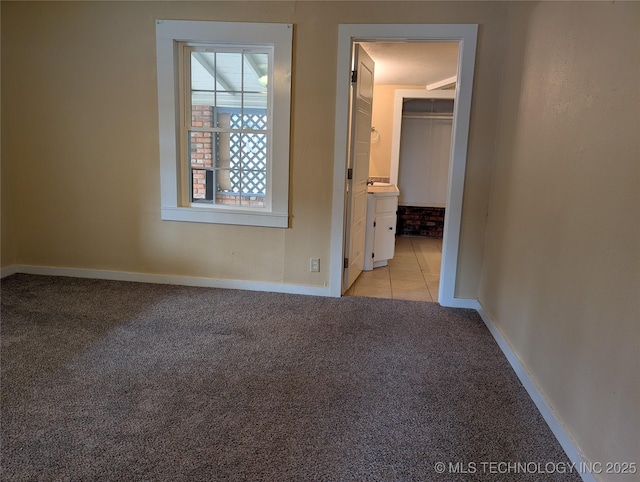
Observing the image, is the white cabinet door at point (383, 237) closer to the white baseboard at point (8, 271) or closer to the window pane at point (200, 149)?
the window pane at point (200, 149)

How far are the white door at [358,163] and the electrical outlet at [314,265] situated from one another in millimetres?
256

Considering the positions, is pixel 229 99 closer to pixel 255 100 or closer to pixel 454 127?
pixel 255 100

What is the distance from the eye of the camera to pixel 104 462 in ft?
5.73

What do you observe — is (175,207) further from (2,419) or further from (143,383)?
(2,419)

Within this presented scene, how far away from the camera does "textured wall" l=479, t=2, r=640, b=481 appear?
1543 mm

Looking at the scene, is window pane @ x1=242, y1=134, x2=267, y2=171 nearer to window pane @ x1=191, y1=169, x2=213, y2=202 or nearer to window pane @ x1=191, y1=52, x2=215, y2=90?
window pane @ x1=191, y1=169, x2=213, y2=202

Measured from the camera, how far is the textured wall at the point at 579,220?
1.54 meters

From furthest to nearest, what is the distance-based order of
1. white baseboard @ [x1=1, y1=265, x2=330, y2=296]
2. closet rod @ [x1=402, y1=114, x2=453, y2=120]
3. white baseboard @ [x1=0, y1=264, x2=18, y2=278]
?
closet rod @ [x1=402, y1=114, x2=453, y2=120] → white baseboard @ [x1=0, y1=264, x2=18, y2=278] → white baseboard @ [x1=1, y1=265, x2=330, y2=296]

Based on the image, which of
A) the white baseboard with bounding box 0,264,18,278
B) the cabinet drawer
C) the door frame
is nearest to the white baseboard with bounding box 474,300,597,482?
the door frame

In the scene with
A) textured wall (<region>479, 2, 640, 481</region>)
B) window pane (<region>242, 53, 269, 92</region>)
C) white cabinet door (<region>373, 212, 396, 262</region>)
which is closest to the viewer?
textured wall (<region>479, 2, 640, 481</region>)

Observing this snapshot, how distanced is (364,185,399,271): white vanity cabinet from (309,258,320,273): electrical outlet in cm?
107

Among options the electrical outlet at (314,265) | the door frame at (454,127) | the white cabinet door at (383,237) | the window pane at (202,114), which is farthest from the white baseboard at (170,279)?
the window pane at (202,114)

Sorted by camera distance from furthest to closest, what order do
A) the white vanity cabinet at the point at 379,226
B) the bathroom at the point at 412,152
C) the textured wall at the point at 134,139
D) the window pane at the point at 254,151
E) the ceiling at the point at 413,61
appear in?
the white vanity cabinet at the point at 379,226 → the bathroom at the point at 412,152 → the ceiling at the point at 413,61 → the window pane at the point at 254,151 → the textured wall at the point at 134,139

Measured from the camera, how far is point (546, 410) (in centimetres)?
211
